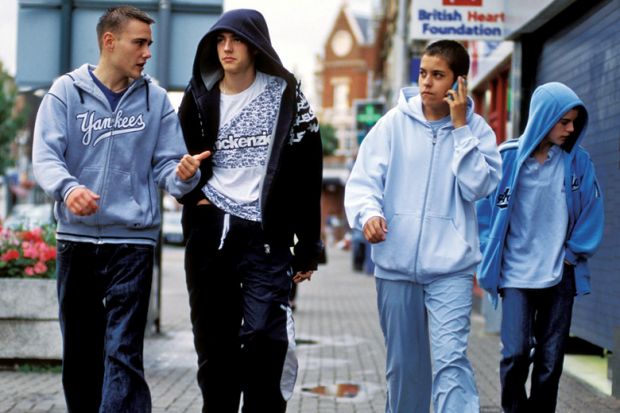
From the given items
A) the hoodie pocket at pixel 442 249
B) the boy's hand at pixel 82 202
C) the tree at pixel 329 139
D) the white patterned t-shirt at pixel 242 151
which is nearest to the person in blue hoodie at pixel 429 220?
the hoodie pocket at pixel 442 249

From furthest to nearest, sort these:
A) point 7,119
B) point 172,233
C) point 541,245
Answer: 1. point 7,119
2. point 172,233
3. point 541,245

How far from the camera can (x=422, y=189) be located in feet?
16.1

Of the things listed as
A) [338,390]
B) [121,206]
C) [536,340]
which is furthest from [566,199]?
[338,390]

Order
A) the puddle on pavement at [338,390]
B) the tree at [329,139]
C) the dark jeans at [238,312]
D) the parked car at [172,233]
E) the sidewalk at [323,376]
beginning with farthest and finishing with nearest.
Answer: the tree at [329,139]
the parked car at [172,233]
the puddle on pavement at [338,390]
the sidewalk at [323,376]
the dark jeans at [238,312]

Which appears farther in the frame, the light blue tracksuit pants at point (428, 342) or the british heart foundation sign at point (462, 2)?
the british heart foundation sign at point (462, 2)

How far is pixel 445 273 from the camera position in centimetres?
482

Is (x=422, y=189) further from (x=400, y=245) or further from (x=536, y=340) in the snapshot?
(x=536, y=340)

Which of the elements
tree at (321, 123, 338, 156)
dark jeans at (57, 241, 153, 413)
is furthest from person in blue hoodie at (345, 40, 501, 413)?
tree at (321, 123, 338, 156)

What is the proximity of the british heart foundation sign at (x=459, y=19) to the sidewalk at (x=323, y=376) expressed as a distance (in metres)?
3.08

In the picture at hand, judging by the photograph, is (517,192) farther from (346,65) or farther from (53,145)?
(346,65)

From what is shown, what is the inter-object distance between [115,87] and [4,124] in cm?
5800

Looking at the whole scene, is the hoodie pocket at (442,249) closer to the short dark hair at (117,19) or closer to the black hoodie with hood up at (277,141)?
the black hoodie with hood up at (277,141)

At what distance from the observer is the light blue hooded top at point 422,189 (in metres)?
4.82

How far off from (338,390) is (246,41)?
11.3 feet
